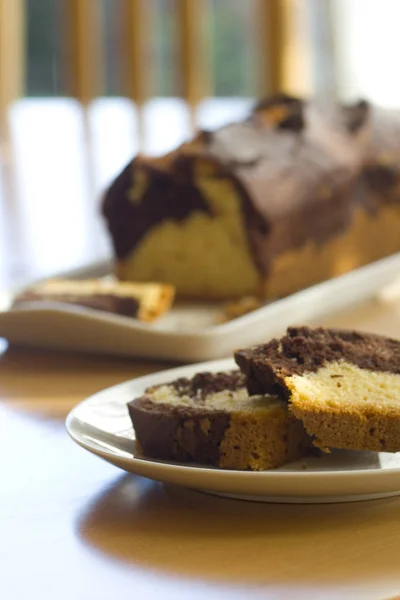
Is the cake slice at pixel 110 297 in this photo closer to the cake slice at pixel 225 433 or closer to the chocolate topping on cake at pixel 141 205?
the chocolate topping on cake at pixel 141 205

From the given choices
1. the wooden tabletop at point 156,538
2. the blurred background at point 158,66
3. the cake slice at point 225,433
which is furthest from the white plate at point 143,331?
the blurred background at point 158,66

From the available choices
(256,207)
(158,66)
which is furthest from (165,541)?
(158,66)

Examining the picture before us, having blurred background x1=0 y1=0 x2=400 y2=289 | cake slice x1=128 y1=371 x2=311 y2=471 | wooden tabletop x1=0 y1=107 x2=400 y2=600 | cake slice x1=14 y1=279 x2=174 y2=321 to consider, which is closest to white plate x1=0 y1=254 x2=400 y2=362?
cake slice x1=14 y1=279 x2=174 y2=321

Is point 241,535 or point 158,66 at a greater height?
point 158,66

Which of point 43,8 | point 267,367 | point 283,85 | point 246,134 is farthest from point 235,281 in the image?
point 43,8

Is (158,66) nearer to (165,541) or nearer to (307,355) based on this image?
(307,355)

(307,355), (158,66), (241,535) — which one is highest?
(158,66)

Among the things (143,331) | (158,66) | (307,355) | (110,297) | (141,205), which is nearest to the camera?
(307,355)

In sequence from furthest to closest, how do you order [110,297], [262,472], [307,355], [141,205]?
[141,205] < [110,297] < [307,355] < [262,472]
